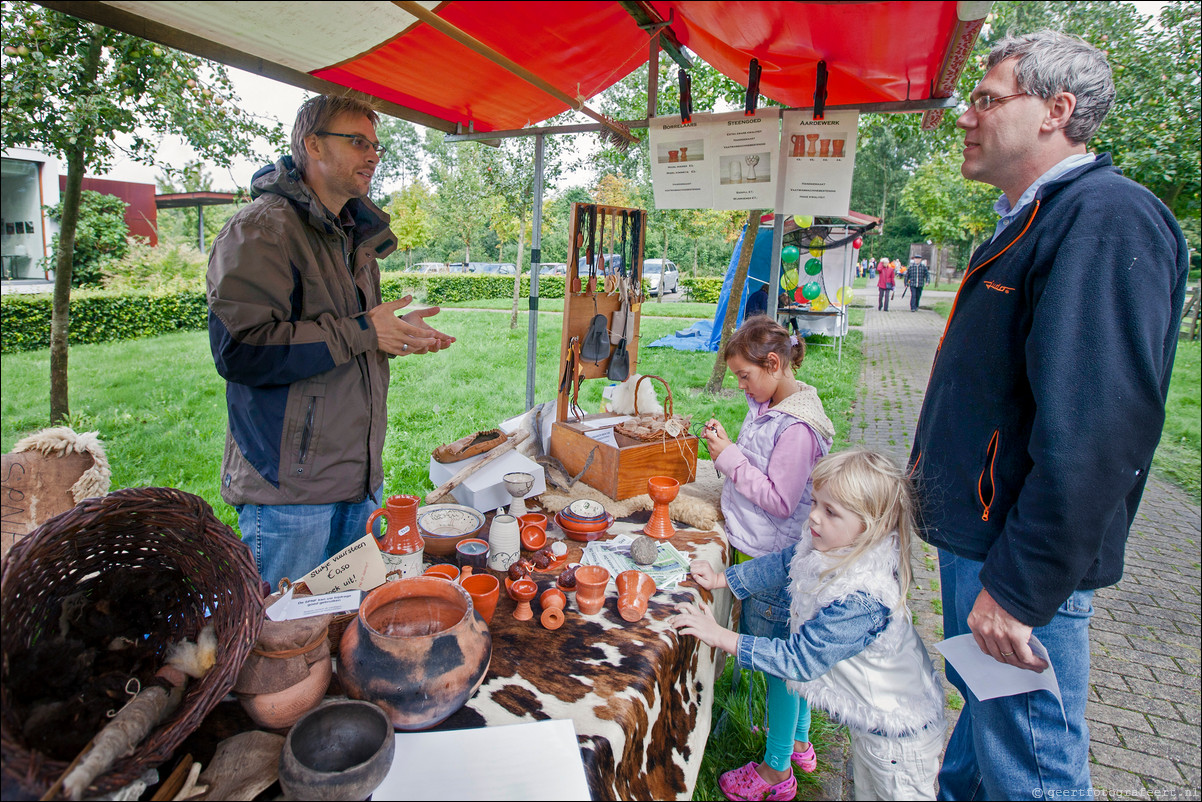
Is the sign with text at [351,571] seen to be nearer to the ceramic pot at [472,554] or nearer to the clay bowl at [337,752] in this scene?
the ceramic pot at [472,554]

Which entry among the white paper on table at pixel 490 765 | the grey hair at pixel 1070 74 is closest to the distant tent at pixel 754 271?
the grey hair at pixel 1070 74

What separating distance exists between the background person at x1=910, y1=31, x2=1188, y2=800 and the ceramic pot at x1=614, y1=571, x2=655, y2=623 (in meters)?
0.78

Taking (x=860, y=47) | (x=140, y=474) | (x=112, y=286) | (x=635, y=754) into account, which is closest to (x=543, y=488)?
(x=635, y=754)

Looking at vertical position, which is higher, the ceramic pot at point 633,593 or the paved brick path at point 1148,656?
the ceramic pot at point 633,593

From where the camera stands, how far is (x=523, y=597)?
1.74m

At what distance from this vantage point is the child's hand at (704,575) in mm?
2010

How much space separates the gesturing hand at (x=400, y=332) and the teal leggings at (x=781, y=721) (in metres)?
1.59

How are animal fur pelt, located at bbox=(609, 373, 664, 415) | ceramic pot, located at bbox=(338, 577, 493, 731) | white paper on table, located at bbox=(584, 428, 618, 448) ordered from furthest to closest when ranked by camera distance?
animal fur pelt, located at bbox=(609, 373, 664, 415), white paper on table, located at bbox=(584, 428, 618, 448), ceramic pot, located at bbox=(338, 577, 493, 731)

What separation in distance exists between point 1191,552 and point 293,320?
607 cm

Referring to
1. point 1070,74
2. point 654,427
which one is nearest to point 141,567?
point 654,427

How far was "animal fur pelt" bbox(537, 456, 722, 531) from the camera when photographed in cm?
251

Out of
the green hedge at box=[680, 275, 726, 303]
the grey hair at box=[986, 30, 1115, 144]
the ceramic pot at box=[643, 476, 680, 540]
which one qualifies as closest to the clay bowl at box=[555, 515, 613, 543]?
the ceramic pot at box=[643, 476, 680, 540]

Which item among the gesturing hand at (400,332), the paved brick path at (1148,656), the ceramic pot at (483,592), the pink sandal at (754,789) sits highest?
the gesturing hand at (400,332)

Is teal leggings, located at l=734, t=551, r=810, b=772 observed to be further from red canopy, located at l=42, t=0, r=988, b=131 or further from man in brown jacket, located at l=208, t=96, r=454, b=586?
red canopy, located at l=42, t=0, r=988, b=131
